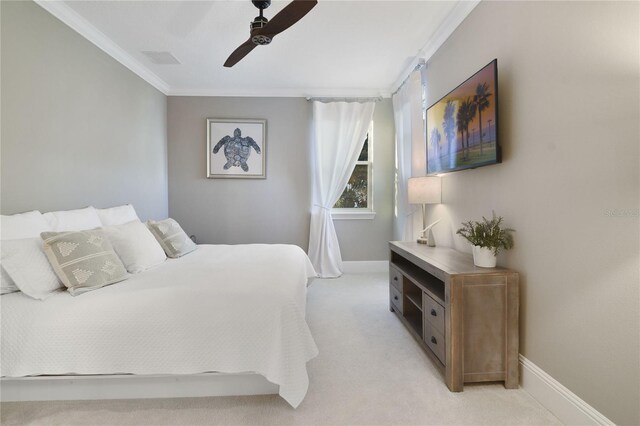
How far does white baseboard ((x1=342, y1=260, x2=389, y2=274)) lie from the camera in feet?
14.7

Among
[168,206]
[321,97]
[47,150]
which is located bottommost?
[168,206]

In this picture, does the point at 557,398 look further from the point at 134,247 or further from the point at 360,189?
the point at 360,189

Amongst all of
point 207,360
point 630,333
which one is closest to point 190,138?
point 207,360

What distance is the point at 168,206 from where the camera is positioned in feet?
14.1

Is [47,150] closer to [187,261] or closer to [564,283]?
[187,261]

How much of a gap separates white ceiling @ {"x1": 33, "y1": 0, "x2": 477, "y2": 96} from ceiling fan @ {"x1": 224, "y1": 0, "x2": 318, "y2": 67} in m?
0.33

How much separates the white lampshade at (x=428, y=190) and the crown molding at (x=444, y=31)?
1290mm

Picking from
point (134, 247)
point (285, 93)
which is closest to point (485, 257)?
point (134, 247)

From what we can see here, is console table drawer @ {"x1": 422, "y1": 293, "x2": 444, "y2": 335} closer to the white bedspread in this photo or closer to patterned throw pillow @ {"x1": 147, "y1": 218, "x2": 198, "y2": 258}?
the white bedspread

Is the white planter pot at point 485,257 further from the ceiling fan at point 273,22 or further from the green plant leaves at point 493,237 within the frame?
the ceiling fan at point 273,22

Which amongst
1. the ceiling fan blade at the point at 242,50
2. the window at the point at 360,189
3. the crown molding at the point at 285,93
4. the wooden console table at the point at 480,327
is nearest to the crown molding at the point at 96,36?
the crown molding at the point at 285,93

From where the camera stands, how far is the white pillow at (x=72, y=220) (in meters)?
2.15


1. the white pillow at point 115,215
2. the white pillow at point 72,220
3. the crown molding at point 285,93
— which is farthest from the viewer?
the crown molding at point 285,93

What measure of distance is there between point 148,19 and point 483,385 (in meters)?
3.77
